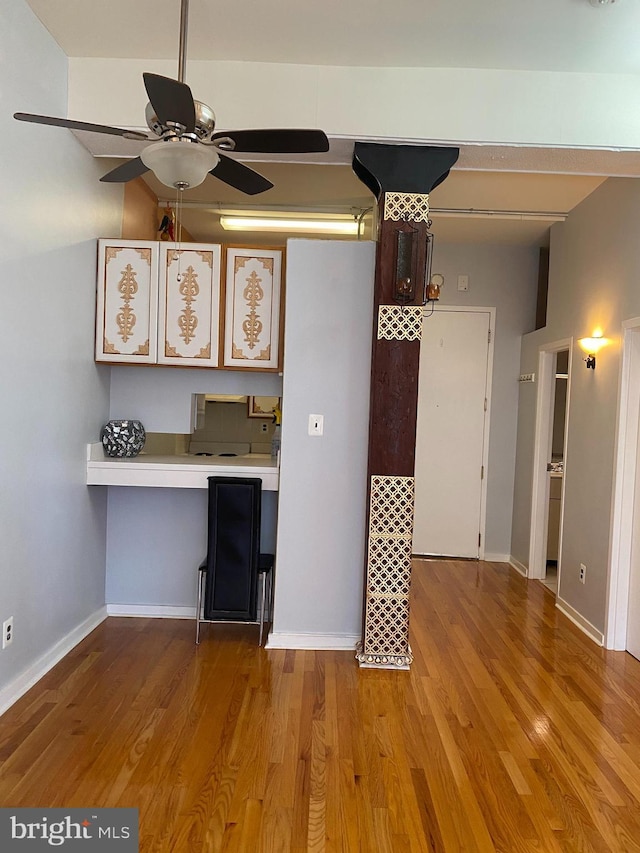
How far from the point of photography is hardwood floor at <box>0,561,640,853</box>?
2209mm

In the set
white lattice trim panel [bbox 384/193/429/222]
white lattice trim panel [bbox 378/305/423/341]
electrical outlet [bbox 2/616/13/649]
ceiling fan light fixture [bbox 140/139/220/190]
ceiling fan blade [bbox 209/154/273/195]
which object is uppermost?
white lattice trim panel [bbox 384/193/429/222]

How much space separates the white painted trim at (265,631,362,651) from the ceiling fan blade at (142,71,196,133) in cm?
280

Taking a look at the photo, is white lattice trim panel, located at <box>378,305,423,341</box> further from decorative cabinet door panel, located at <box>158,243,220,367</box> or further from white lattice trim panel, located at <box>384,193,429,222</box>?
decorative cabinet door panel, located at <box>158,243,220,367</box>

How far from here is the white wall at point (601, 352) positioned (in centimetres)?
405

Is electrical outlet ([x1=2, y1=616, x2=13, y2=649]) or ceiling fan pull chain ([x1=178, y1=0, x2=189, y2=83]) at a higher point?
ceiling fan pull chain ([x1=178, y1=0, x2=189, y2=83])

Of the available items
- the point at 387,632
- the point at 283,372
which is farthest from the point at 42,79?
the point at 387,632

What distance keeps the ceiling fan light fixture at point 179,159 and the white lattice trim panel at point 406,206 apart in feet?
5.14

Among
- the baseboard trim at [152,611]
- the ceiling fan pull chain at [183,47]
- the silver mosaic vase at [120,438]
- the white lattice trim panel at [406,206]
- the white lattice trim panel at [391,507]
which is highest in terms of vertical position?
the ceiling fan pull chain at [183,47]

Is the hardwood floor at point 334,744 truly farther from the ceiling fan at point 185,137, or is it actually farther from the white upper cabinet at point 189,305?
the ceiling fan at point 185,137

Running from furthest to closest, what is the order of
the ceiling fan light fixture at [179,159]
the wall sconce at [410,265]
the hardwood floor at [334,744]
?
the wall sconce at [410,265] < the hardwood floor at [334,744] < the ceiling fan light fixture at [179,159]

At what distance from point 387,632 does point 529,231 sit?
12.6ft

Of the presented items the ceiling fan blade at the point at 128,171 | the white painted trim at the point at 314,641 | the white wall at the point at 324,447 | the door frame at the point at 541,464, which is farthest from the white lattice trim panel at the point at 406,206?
the door frame at the point at 541,464

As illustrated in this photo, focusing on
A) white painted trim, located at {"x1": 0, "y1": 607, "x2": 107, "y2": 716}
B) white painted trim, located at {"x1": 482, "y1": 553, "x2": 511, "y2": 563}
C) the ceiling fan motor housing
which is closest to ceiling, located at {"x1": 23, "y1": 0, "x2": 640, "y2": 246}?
the ceiling fan motor housing

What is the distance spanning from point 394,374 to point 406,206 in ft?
3.02
